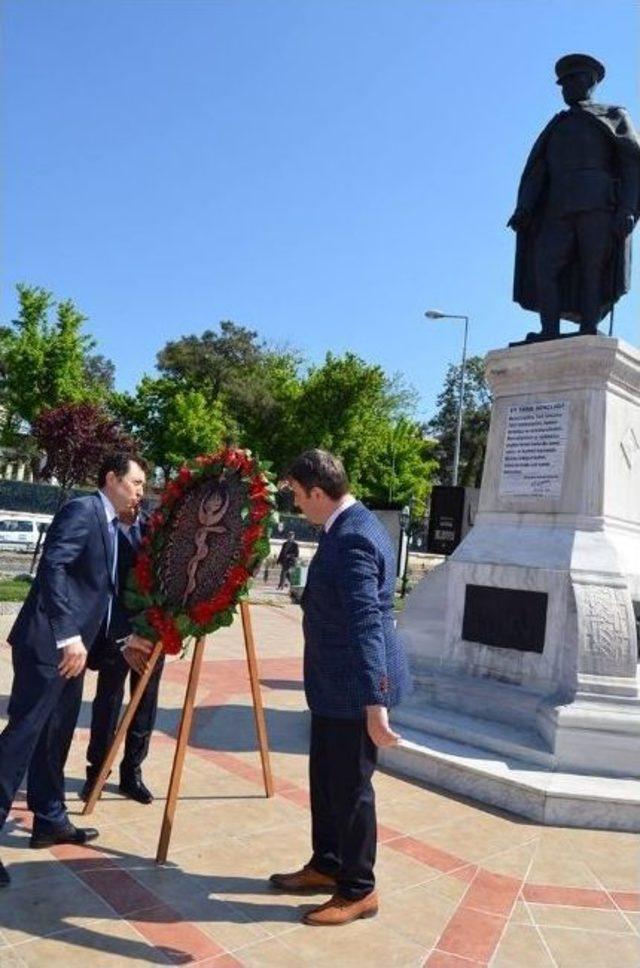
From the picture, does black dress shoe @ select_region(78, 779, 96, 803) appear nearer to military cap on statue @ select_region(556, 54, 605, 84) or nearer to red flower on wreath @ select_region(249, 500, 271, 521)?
red flower on wreath @ select_region(249, 500, 271, 521)

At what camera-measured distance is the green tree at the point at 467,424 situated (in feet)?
183

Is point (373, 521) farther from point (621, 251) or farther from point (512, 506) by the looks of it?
point (621, 251)

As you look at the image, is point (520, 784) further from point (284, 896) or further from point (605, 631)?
point (284, 896)

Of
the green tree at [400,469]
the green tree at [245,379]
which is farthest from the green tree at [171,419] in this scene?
the green tree at [400,469]

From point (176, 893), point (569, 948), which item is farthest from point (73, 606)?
point (569, 948)

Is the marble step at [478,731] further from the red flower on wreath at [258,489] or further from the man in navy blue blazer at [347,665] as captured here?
the red flower on wreath at [258,489]

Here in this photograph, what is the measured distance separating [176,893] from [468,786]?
2269 mm

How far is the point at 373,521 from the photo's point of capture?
11.2 ft

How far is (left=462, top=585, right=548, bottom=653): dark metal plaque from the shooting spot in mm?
5848

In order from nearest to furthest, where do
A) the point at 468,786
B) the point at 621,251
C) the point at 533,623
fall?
the point at 468,786
the point at 533,623
the point at 621,251

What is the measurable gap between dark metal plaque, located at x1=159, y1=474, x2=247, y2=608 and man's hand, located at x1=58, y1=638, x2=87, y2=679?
61 centimetres

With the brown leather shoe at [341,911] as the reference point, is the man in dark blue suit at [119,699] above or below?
above

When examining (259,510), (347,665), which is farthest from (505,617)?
(347,665)

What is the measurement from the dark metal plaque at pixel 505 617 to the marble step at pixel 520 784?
0.94 m
